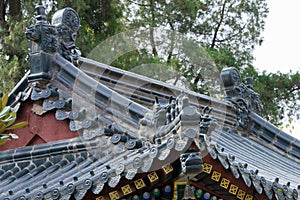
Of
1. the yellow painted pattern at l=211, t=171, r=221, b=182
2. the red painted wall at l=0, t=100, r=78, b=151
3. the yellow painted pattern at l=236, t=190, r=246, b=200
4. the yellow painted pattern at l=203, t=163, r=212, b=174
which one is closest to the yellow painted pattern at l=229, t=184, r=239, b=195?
the yellow painted pattern at l=236, t=190, r=246, b=200

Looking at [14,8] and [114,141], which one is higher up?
[14,8]

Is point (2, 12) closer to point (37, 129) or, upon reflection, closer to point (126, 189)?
point (37, 129)

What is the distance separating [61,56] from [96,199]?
229 centimetres

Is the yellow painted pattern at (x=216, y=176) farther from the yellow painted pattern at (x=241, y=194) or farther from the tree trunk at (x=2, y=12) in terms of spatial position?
the tree trunk at (x=2, y=12)

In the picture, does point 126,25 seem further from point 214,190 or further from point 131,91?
point 214,190

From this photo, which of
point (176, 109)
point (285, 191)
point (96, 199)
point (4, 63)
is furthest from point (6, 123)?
point (4, 63)

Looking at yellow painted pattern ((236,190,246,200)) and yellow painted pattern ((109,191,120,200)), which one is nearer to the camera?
yellow painted pattern ((109,191,120,200))

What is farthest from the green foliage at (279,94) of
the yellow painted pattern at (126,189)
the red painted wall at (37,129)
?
the yellow painted pattern at (126,189)

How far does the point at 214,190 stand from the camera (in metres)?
6.33

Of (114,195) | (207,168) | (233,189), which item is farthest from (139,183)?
(233,189)

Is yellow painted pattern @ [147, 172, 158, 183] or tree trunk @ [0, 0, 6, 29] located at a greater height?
tree trunk @ [0, 0, 6, 29]

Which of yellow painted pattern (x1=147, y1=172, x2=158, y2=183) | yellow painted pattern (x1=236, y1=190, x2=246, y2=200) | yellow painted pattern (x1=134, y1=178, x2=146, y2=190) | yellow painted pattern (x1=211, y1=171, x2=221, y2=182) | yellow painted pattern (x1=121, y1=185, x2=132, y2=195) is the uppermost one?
yellow painted pattern (x1=211, y1=171, x2=221, y2=182)

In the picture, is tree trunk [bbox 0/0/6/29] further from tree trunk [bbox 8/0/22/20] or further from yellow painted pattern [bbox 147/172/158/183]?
yellow painted pattern [bbox 147/172/158/183]

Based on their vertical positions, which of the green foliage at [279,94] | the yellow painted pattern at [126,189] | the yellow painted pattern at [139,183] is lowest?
the yellow painted pattern at [126,189]
